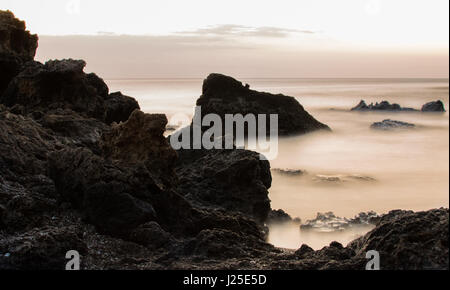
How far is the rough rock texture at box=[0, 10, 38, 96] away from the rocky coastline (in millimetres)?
2130

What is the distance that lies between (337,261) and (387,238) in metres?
0.62

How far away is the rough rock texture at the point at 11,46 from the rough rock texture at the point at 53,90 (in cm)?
131

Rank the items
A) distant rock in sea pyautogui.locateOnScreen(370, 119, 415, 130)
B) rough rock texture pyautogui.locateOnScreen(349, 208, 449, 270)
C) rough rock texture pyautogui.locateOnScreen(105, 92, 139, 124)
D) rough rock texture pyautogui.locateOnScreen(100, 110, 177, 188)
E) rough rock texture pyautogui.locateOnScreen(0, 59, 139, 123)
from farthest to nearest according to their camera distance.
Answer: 1. distant rock in sea pyautogui.locateOnScreen(370, 119, 415, 130)
2. rough rock texture pyautogui.locateOnScreen(105, 92, 139, 124)
3. rough rock texture pyautogui.locateOnScreen(0, 59, 139, 123)
4. rough rock texture pyautogui.locateOnScreen(100, 110, 177, 188)
5. rough rock texture pyautogui.locateOnScreen(349, 208, 449, 270)

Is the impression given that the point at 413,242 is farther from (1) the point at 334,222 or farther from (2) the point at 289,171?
(2) the point at 289,171

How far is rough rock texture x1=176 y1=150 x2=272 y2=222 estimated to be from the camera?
9.27 m

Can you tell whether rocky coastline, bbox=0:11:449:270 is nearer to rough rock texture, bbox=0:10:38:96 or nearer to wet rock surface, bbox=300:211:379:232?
wet rock surface, bbox=300:211:379:232

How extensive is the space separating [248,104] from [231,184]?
1418 cm

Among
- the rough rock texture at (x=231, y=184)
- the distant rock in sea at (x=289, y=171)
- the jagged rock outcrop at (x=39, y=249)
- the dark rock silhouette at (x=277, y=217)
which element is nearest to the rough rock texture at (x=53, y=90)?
the rough rock texture at (x=231, y=184)

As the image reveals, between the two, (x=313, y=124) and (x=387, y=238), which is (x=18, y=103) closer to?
(x=387, y=238)

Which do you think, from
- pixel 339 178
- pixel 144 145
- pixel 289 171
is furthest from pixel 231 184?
pixel 339 178

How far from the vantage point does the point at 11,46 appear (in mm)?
13906

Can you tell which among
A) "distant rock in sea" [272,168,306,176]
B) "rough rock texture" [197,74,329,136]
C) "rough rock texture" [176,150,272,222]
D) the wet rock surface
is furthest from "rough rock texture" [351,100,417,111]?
"rough rock texture" [176,150,272,222]

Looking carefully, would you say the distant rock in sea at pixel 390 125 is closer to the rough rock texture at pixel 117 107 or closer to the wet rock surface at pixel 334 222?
the wet rock surface at pixel 334 222
